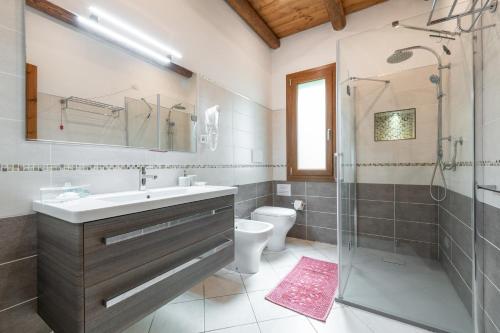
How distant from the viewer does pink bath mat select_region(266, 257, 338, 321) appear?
1559 millimetres

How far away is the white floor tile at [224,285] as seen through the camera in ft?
5.73

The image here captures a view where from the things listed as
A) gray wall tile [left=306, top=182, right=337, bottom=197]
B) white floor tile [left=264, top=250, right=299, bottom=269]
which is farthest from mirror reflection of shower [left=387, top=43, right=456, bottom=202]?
white floor tile [left=264, top=250, right=299, bottom=269]

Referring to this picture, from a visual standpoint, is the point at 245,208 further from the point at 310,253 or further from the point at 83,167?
the point at 83,167

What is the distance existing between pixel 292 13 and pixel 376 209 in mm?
2453

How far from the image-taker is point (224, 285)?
6.06ft

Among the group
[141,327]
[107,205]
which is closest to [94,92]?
[107,205]

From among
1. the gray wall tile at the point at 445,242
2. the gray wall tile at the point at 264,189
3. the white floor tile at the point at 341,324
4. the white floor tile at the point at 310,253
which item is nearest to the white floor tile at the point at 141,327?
the white floor tile at the point at 341,324

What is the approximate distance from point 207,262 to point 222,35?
2223 mm

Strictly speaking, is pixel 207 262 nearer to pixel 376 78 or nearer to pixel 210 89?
pixel 210 89

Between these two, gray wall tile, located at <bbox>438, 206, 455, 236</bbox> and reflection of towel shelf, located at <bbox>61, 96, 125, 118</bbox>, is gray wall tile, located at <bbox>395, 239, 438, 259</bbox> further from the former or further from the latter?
reflection of towel shelf, located at <bbox>61, 96, 125, 118</bbox>

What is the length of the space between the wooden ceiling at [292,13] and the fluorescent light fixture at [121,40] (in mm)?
1243

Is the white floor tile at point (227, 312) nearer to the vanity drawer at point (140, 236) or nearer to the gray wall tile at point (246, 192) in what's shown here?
the vanity drawer at point (140, 236)

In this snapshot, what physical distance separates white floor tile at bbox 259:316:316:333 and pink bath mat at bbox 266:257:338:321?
0.27ft

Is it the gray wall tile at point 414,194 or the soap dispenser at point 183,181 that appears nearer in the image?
the soap dispenser at point 183,181
